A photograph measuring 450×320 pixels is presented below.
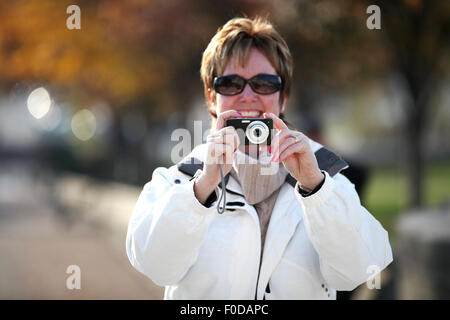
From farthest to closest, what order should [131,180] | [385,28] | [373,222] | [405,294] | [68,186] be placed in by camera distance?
[131,180] → [68,186] → [385,28] → [405,294] → [373,222]

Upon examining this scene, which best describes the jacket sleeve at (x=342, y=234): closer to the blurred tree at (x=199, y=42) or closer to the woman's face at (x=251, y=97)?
the woman's face at (x=251, y=97)

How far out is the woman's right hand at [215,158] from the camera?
2.42 metres

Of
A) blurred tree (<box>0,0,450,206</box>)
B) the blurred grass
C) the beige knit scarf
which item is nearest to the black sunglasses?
the beige knit scarf

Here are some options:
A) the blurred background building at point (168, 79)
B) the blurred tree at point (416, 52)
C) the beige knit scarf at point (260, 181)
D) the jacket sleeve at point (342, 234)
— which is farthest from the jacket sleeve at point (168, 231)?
the blurred tree at point (416, 52)

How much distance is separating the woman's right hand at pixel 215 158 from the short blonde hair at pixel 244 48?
0.52 metres

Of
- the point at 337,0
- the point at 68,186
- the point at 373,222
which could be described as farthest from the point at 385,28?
the point at 68,186

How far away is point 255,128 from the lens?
2.54 m

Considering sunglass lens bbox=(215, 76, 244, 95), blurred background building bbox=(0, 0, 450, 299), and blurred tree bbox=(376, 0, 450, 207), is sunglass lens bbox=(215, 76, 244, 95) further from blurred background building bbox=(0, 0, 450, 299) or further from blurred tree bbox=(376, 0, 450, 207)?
blurred tree bbox=(376, 0, 450, 207)

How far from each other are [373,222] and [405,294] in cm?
278

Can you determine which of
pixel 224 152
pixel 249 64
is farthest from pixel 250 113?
pixel 224 152

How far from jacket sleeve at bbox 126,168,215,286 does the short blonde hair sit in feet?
2.09

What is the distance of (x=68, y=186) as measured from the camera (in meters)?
17.1

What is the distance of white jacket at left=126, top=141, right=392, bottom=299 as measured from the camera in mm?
2447
